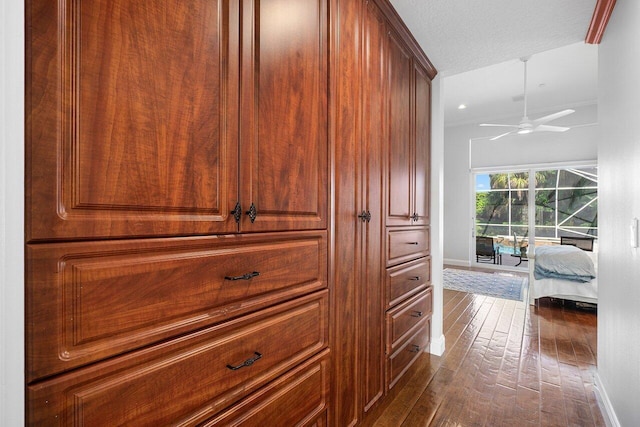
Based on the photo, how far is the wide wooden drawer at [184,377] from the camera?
633 millimetres

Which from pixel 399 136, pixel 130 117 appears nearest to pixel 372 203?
pixel 399 136

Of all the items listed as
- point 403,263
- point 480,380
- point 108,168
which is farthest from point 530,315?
point 108,168

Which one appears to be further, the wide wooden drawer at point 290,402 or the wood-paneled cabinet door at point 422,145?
the wood-paneled cabinet door at point 422,145

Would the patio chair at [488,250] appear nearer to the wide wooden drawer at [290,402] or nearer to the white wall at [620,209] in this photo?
the white wall at [620,209]

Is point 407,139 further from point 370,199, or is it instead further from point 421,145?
point 370,199

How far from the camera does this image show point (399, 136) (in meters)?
2.04

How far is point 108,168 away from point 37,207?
15 cm

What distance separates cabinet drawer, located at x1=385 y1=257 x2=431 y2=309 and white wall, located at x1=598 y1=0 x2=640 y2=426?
43.1 inches

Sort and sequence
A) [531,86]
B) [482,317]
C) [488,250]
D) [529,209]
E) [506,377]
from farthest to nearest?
[488,250] < [529,209] < [531,86] < [482,317] < [506,377]

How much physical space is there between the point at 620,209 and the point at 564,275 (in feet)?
8.94

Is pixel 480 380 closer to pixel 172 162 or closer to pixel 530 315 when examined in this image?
pixel 530 315

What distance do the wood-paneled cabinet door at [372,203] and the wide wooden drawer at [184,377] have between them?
1.81 feet

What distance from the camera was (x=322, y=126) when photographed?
4.42 ft
